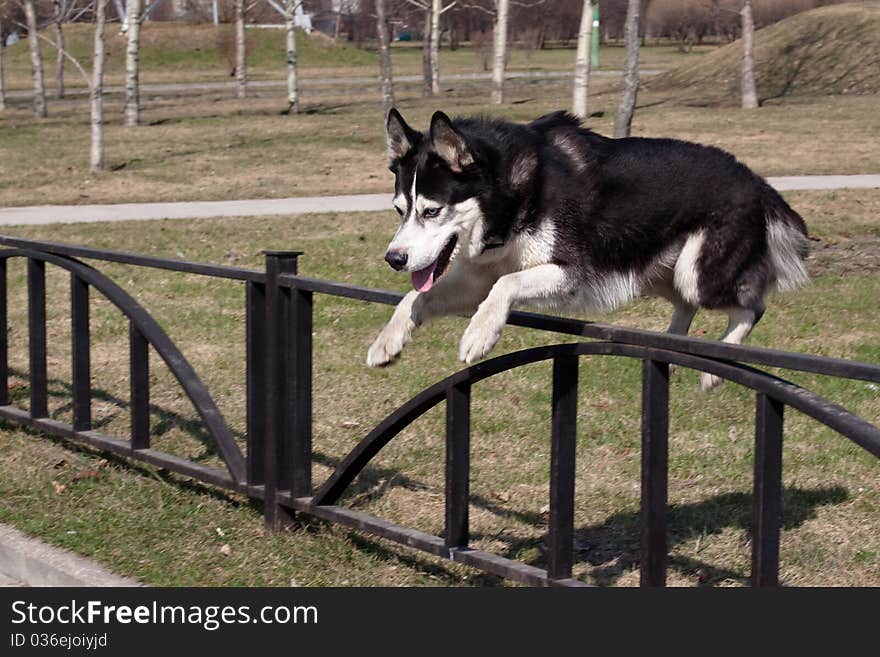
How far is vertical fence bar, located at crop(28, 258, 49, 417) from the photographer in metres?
6.17

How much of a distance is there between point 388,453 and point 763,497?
3.26 meters

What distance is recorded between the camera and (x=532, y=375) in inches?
296

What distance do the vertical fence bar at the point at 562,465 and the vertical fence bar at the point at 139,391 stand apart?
238 cm

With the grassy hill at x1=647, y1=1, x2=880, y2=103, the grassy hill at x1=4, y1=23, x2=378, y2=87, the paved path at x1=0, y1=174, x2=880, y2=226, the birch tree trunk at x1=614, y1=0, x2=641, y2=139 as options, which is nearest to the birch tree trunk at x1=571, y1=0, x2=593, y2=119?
the birch tree trunk at x1=614, y1=0, x2=641, y2=139

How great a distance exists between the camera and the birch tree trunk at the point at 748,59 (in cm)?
2305

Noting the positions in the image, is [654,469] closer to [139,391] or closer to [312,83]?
[139,391]

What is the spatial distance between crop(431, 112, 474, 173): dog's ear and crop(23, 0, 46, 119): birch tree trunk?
71.1 feet

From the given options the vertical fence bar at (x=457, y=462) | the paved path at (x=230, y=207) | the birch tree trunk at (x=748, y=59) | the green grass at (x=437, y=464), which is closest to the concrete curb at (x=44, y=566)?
the green grass at (x=437, y=464)

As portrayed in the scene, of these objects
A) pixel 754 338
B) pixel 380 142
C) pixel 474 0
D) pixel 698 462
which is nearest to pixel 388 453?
pixel 698 462

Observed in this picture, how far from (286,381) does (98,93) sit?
13270mm

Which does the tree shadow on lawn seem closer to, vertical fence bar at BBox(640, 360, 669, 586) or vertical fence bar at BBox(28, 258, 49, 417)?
vertical fence bar at BBox(640, 360, 669, 586)

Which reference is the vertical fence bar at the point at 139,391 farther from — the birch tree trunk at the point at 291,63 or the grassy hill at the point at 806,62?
the grassy hill at the point at 806,62

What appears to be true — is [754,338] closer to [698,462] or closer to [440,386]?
[698,462]

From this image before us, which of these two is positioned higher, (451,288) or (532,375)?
(451,288)
